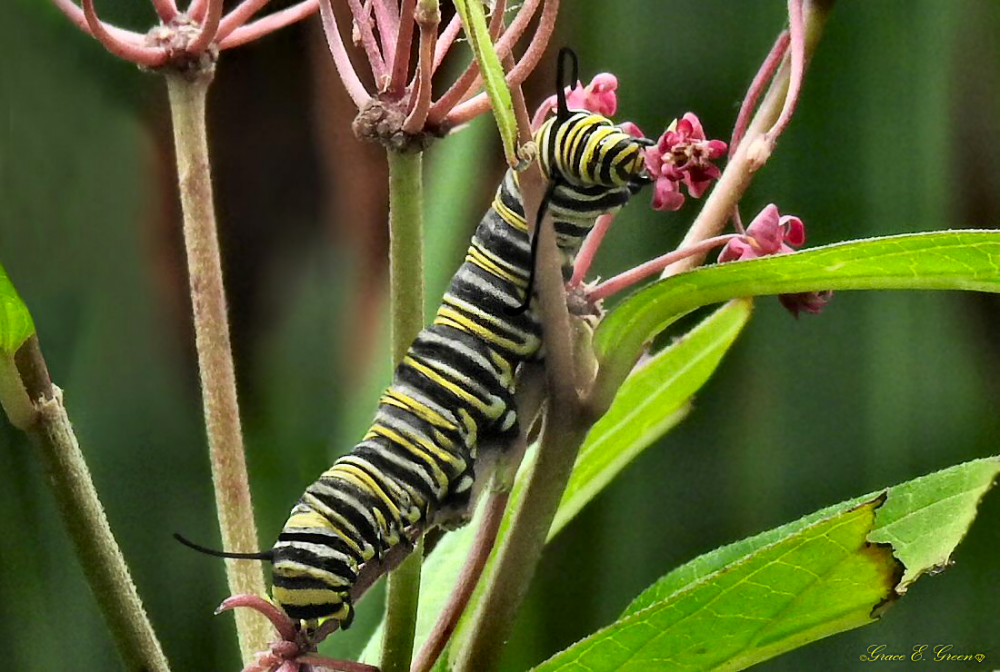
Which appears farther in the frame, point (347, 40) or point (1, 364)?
point (347, 40)

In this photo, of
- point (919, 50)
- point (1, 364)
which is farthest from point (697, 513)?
point (1, 364)

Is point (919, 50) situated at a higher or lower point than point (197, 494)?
higher

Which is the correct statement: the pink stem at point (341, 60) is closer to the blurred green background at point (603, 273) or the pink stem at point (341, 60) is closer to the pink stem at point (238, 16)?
the pink stem at point (238, 16)

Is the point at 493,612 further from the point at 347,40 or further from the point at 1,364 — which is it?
the point at 347,40

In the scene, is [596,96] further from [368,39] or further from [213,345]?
[213,345]

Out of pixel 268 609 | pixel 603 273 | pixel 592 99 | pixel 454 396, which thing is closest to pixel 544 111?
pixel 592 99

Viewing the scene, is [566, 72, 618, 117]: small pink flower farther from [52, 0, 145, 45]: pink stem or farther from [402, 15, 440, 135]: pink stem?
[52, 0, 145, 45]: pink stem

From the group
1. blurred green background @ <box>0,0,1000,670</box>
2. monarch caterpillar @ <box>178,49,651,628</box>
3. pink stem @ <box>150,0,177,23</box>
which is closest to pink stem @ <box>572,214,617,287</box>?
monarch caterpillar @ <box>178,49,651,628</box>
